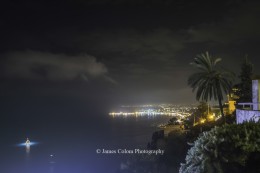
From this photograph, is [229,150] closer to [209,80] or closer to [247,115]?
[247,115]

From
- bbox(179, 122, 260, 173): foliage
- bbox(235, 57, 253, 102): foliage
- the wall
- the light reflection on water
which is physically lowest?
the light reflection on water

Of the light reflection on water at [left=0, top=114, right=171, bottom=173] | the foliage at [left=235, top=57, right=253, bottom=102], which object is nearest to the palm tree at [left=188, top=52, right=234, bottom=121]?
the foliage at [left=235, top=57, right=253, bottom=102]

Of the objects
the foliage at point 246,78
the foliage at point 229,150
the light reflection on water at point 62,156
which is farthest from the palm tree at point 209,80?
the light reflection on water at point 62,156

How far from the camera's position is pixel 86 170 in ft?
281

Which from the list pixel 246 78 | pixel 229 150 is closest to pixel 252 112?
pixel 229 150

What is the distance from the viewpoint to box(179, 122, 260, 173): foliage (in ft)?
54.4

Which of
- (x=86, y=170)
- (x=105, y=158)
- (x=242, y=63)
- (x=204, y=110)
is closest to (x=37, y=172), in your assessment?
(x=86, y=170)

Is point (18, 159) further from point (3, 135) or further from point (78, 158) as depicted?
point (3, 135)

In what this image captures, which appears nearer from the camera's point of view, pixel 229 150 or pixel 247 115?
pixel 229 150

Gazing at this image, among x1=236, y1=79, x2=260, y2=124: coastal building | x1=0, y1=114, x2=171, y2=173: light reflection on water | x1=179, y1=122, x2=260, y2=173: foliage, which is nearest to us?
x1=179, y1=122, x2=260, y2=173: foliage

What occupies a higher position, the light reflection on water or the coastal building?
the coastal building

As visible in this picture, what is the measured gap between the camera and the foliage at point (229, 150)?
16594 mm

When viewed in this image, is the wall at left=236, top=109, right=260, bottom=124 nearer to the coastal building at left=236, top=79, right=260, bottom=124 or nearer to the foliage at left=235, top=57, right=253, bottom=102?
the coastal building at left=236, top=79, right=260, bottom=124

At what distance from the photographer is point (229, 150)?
55.3ft
